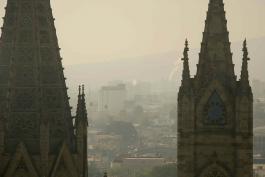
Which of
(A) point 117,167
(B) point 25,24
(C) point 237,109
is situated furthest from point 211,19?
(A) point 117,167

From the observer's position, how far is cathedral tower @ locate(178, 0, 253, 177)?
2146 inches

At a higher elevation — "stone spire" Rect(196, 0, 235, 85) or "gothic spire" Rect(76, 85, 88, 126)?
"stone spire" Rect(196, 0, 235, 85)

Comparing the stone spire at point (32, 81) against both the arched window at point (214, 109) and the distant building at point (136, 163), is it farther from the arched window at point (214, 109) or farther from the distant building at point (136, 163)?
the distant building at point (136, 163)

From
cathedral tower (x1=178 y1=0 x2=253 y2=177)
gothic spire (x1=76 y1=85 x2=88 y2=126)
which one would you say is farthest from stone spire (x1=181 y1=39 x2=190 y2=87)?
gothic spire (x1=76 y1=85 x2=88 y2=126)

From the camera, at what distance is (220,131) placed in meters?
55.0

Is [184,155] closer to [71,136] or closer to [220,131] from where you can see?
[220,131]

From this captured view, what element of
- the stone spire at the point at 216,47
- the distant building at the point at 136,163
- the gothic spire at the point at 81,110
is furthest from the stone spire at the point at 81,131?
the distant building at the point at 136,163

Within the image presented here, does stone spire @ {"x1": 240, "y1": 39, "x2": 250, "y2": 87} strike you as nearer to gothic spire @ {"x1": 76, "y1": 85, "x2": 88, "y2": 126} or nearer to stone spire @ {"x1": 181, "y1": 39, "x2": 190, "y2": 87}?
stone spire @ {"x1": 181, "y1": 39, "x2": 190, "y2": 87}

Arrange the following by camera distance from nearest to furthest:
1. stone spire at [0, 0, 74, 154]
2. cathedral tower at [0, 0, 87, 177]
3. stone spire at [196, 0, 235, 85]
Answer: cathedral tower at [0, 0, 87, 177], stone spire at [0, 0, 74, 154], stone spire at [196, 0, 235, 85]

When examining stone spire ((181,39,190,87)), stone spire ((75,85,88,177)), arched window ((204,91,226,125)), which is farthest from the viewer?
arched window ((204,91,226,125))

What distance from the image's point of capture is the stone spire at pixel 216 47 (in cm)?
5484

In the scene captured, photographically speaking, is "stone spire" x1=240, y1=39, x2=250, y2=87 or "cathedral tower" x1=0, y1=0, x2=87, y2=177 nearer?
"cathedral tower" x1=0, y1=0, x2=87, y2=177

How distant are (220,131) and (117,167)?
126m

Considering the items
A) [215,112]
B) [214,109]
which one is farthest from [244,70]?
[215,112]
